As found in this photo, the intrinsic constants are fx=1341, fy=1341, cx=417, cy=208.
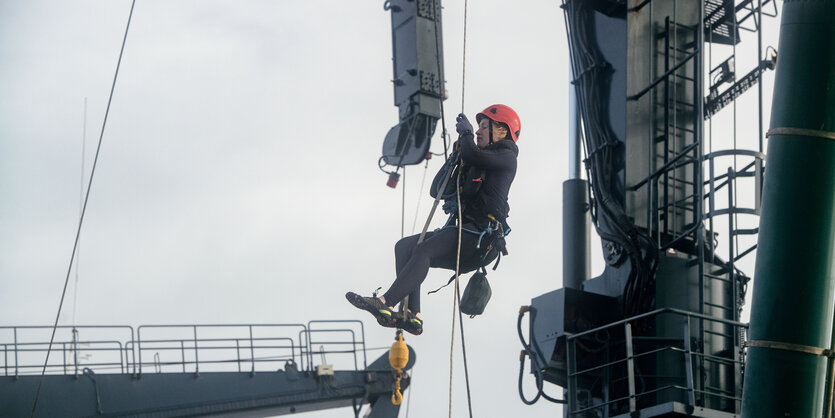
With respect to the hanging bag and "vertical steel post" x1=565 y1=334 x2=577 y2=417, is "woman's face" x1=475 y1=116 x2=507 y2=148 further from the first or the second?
"vertical steel post" x1=565 y1=334 x2=577 y2=417

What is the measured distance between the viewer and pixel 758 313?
18.1ft

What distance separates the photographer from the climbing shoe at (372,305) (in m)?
9.61

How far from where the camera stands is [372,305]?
31.6 ft

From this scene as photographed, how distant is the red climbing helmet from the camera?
33.0 feet

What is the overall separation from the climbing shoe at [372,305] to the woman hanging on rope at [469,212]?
0.01m

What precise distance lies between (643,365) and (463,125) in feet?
21.1

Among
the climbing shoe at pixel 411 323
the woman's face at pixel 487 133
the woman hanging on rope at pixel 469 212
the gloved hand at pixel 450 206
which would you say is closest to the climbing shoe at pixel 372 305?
the woman hanging on rope at pixel 469 212

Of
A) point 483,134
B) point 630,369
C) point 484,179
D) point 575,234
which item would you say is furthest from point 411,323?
point 575,234

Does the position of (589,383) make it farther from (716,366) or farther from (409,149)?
(409,149)

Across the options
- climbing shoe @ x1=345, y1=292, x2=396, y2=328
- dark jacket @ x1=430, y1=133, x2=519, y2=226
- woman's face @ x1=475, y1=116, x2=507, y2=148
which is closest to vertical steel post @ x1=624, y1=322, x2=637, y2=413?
dark jacket @ x1=430, y1=133, x2=519, y2=226

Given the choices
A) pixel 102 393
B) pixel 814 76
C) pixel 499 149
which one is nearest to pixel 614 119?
pixel 499 149

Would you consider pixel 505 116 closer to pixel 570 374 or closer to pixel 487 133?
pixel 487 133

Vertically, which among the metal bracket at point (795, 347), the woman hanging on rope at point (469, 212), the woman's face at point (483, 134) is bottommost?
the metal bracket at point (795, 347)

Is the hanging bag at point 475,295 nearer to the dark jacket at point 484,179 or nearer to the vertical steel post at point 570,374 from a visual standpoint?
the dark jacket at point 484,179
